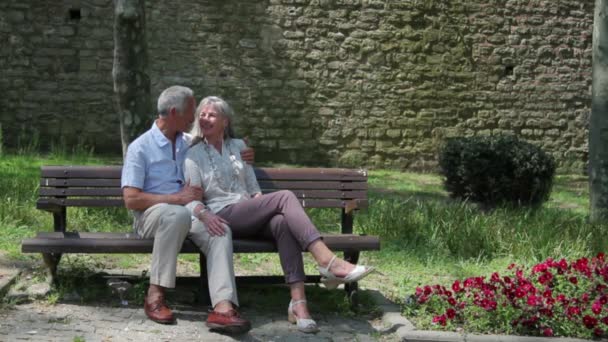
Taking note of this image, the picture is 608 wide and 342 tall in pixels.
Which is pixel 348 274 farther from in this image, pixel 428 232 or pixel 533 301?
pixel 428 232

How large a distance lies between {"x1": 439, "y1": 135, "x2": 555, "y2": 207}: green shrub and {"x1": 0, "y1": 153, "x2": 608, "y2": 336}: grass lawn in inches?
30.3

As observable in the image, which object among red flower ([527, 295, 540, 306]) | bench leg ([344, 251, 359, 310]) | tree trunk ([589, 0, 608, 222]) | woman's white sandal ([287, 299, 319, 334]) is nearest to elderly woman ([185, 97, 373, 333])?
woman's white sandal ([287, 299, 319, 334])

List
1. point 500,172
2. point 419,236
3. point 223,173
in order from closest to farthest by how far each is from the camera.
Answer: point 223,173 → point 419,236 → point 500,172

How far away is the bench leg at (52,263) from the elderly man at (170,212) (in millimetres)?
581

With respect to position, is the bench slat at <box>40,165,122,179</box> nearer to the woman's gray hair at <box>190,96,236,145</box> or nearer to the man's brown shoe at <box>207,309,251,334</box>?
the woman's gray hair at <box>190,96,236,145</box>

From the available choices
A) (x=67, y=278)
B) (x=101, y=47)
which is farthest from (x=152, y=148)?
(x=101, y=47)

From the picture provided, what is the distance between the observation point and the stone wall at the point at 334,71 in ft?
38.5

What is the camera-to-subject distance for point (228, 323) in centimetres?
452

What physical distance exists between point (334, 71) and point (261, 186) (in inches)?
278

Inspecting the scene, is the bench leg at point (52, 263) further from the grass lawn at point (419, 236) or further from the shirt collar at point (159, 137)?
the shirt collar at point (159, 137)

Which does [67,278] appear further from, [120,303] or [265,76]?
[265,76]

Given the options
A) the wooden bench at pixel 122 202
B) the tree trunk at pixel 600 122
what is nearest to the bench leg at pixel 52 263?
the wooden bench at pixel 122 202

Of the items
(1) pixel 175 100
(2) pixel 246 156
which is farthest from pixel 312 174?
(1) pixel 175 100

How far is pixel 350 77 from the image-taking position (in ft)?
41.0
